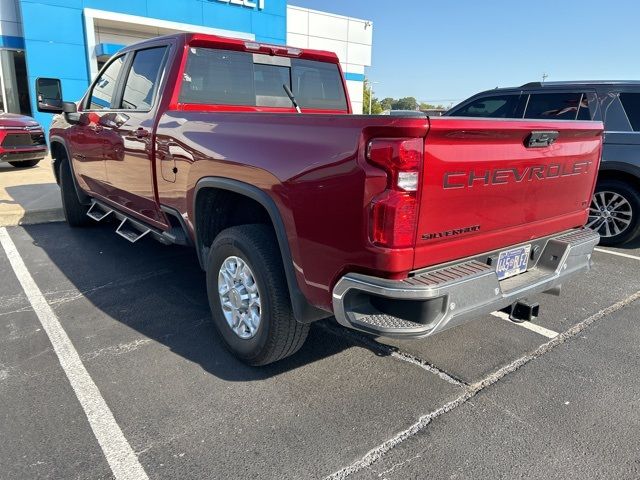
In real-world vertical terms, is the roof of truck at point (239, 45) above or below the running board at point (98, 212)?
above

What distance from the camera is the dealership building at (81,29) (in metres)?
14.3

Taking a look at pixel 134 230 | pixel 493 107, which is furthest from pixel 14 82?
pixel 493 107

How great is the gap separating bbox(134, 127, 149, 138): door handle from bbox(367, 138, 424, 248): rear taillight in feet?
7.56

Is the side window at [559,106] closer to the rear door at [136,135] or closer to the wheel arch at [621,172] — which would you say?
the wheel arch at [621,172]

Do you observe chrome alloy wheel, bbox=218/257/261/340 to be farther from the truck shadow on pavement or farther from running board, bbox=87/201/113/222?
running board, bbox=87/201/113/222

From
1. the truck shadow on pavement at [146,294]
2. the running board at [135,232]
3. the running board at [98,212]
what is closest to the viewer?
the truck shadow on pavement at [146,294]

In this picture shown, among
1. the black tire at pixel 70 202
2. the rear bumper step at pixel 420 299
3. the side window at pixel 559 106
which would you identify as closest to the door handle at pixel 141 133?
the rear bumper step at pixel 420 299

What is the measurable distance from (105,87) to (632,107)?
5.90m

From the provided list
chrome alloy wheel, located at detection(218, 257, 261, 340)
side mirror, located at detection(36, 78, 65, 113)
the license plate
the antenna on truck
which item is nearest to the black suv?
the antenna on truck

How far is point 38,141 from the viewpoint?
1058 cm

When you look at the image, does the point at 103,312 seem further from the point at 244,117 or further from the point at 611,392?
the point at 611,392

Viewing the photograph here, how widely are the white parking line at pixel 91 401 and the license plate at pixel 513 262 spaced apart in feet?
6.79

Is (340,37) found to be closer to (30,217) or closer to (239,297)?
(30,217)

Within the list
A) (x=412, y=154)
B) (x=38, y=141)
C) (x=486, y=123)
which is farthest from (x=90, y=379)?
(x=38, y=141)
